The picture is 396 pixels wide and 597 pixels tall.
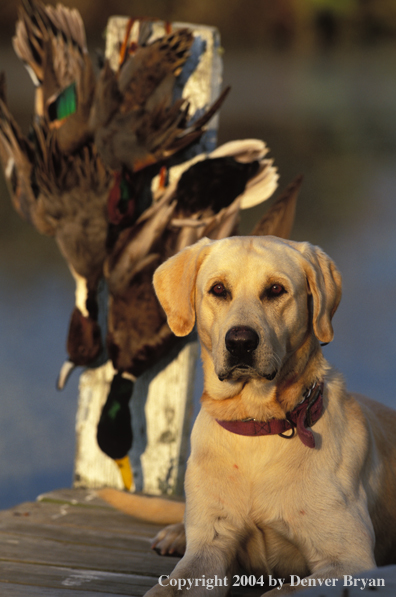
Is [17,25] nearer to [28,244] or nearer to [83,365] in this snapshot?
[83,365]

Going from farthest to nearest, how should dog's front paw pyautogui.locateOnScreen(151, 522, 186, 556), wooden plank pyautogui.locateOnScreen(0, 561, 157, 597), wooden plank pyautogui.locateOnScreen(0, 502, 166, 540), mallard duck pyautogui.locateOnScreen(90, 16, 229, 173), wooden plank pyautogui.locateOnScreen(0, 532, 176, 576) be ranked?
mallard duck pyautogui.locateOnScreen(90, 16, 229, 173) → wooden plank pyautogui.locateOnScreen(0, 502, 166, 540) → dog's front paw pyautogui.locateOnScreen(151, 522, 186, 556) → wooden plank pyautogui.locateOnScreen(0, 532, 176, 576) → wooden plank pyautogui.locateOnScreen(0, 561, 157, 597)

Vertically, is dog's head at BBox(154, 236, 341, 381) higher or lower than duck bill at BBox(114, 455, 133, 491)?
higher

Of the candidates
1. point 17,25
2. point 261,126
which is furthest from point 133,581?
point 261,126

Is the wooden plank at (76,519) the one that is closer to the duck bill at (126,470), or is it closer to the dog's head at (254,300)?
the duck bill at (126,470)

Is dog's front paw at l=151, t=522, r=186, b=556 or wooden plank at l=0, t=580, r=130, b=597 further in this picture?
dog's front paw at l=151, t=522, r=186, b=556

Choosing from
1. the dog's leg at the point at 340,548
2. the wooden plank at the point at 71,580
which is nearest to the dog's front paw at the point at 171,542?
the wooden plank at the point at 71,580

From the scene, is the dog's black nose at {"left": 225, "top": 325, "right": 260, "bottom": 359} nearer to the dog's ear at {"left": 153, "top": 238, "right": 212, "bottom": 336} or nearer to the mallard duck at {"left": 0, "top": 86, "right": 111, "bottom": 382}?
the dog's ear at {"left": 153, "top": 238, "right": 212, "bottom": 336}

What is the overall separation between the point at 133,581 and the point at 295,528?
579 mm

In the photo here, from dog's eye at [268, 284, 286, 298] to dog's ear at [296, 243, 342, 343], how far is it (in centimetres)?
11

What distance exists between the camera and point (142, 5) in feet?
17.4

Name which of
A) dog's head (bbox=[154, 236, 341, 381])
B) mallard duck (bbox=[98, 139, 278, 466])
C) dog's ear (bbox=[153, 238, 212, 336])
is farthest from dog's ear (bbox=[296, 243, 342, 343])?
Result: mallard duck (bbox=[98, 139, 278, 466])

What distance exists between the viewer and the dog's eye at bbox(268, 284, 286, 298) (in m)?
1.96

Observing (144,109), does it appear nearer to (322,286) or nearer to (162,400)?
(162,400)

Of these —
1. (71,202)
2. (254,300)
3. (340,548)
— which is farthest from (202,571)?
(71,202)
